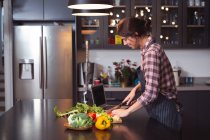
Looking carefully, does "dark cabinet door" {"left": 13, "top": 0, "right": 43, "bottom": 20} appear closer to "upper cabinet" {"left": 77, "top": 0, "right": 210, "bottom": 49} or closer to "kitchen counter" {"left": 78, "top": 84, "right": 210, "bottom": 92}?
"upper cabinet" {"left": 77, "top": 0, "right": 210, "bottom": 49}

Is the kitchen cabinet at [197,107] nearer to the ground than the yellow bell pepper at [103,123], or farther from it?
nearer to the ground

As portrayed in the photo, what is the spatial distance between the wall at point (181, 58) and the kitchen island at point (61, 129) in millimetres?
2618

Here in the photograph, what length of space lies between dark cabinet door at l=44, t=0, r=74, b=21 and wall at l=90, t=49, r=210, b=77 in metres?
0.72

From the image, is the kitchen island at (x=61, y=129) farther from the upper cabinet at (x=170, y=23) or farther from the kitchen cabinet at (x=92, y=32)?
the upper cabinet at (x=170, y=23)

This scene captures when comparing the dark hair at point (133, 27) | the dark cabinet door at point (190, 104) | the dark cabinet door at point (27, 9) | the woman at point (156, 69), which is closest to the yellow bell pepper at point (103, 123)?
the woman at point (156, 69)

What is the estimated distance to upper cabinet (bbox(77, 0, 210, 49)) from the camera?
5.36m

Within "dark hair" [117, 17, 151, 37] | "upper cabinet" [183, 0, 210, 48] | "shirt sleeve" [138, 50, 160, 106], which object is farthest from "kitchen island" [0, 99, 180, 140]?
"upper cabinet" [183, 0, 210, 48]

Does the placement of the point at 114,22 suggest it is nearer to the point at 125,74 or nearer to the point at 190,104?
the point at 125,74

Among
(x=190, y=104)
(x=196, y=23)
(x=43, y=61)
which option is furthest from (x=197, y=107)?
(x=43, y=61)

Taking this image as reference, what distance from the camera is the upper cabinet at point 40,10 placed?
5.18m

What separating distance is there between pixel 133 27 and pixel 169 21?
2.81 m

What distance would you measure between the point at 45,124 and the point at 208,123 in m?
3.17

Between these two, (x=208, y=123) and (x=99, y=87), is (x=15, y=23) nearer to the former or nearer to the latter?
(x=99, y=87)

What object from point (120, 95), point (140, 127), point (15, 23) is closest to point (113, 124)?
point (140, 127)
